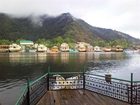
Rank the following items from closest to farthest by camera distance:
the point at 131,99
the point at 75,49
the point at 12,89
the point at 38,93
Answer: the point at 131,99, the point at 38,93, the point at 12,89, the point at 75,49

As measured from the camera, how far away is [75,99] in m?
12.9

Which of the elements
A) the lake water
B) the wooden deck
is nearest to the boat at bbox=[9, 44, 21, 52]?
the lake water

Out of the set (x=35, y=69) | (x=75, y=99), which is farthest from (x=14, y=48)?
(x=75, y=99)

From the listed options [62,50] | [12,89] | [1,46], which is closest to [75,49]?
[62,50]

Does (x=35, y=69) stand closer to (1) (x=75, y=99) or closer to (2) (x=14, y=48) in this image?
(1) (x=75, y=99)

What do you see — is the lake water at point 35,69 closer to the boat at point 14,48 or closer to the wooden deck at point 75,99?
the wooden deck at point 75,99

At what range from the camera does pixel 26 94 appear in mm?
12188

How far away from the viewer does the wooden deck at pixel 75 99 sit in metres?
12.2

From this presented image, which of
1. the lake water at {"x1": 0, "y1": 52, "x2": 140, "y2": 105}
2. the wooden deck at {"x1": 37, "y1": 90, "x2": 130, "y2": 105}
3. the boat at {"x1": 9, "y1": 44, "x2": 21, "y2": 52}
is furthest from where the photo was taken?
the boat at {"x1": 9, "y1": 44, "x2": 21, "y2": 52}

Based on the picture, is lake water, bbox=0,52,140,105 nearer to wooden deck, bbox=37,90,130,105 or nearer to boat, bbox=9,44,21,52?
wooden deck, bbox=37,90,130,105

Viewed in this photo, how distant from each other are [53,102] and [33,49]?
599ft

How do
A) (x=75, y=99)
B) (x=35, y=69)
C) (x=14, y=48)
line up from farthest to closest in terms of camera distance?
(x=14, y=48), (x=35, y=69), (x=75, y=99)

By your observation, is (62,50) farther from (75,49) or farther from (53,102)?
(53,102)

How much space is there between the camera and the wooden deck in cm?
1221
